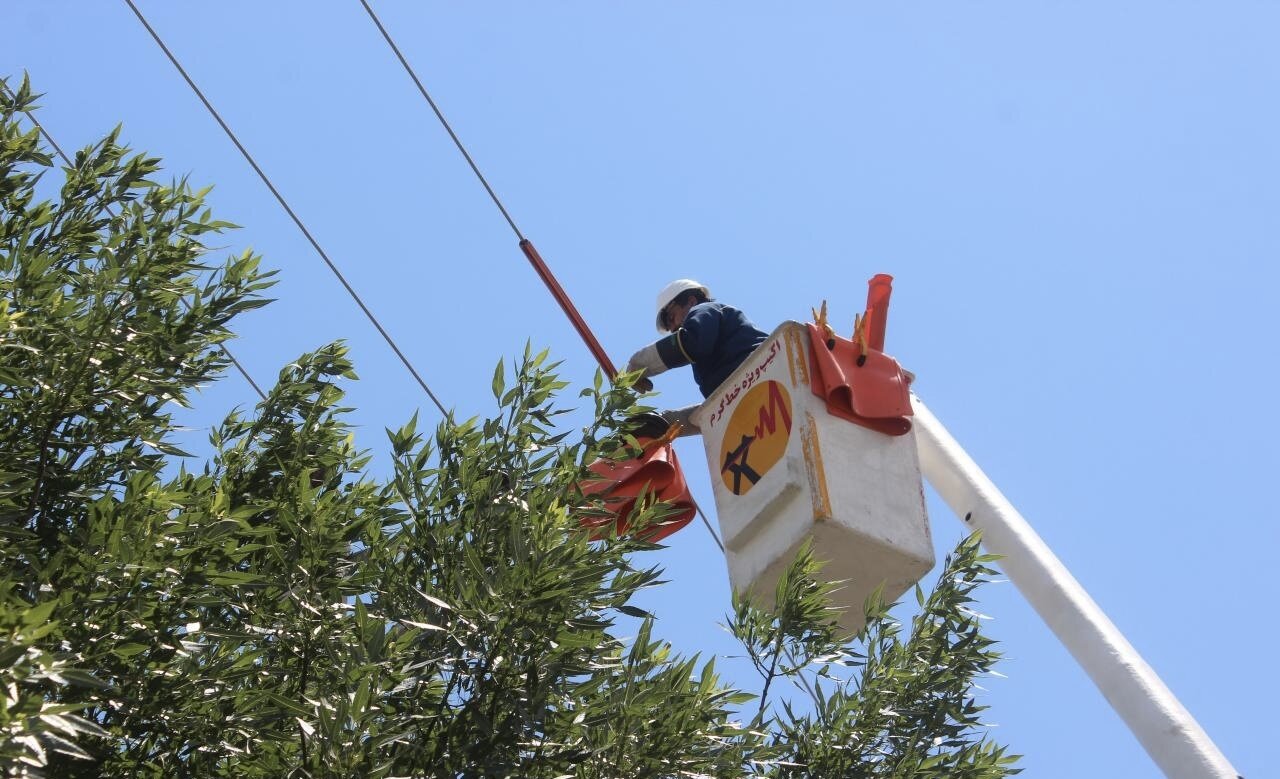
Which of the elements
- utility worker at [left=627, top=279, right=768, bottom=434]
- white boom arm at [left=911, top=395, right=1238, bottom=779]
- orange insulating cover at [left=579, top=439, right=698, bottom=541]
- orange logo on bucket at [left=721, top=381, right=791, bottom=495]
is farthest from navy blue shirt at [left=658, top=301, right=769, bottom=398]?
white boom arm at [left=911, top=395, right=1238, bottom=779]

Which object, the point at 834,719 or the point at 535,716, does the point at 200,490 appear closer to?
the point at 535,716

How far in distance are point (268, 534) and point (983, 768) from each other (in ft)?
9.29

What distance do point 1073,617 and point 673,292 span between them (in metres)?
3.88

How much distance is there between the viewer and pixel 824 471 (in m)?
7.48

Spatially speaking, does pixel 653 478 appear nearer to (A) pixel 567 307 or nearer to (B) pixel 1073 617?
(A) pixel 567 307

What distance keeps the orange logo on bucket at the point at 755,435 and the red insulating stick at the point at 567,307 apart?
983 millimetres

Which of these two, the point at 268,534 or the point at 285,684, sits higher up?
→ the point at 268,534

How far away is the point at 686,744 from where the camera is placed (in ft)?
19.6

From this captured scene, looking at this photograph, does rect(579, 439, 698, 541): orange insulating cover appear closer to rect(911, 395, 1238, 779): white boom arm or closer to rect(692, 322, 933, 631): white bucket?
rect(692, 322, 933, 631): white bucket

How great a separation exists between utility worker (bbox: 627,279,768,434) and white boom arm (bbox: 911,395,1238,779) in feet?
4.33

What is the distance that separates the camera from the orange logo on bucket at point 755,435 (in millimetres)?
7832

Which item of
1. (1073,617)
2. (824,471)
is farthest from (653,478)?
(1073,617)

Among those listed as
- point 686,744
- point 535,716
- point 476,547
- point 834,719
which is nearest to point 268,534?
point 476,547

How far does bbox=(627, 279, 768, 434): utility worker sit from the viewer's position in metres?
8.92
